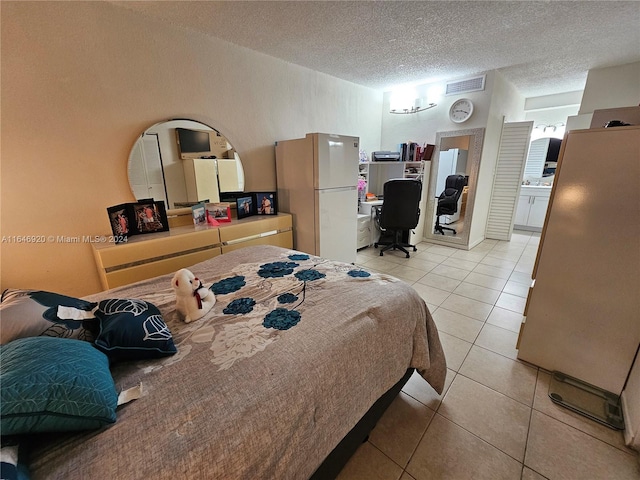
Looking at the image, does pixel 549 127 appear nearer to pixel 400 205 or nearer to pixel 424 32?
pixel 400 205

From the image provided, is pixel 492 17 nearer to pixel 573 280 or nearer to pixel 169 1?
pixel 573 280

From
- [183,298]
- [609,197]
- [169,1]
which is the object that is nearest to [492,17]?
[609,197]

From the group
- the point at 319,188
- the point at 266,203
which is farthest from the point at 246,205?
the point at 319,188

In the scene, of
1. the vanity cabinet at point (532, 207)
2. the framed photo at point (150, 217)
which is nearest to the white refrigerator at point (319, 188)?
the framed photo at point (150, 217)

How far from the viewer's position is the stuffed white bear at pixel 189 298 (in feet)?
3.91

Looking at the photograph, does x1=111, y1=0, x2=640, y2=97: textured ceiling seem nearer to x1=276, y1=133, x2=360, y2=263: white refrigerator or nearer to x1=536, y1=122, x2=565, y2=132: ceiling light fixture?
x1=276, y1=133, x2=360, y2=263: white refrigerator

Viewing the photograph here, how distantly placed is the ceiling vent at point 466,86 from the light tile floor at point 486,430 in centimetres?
320

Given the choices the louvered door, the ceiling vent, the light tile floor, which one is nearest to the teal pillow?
the light tile floor

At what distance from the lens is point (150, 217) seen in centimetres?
223

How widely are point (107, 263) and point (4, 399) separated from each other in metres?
1.52

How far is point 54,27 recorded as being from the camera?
1.75 metres

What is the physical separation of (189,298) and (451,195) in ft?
13.9

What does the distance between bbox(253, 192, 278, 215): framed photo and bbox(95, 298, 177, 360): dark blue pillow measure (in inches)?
79.6

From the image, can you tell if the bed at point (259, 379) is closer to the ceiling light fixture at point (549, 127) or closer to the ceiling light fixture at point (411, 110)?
the ceiling light fixture at point (411, 110)
